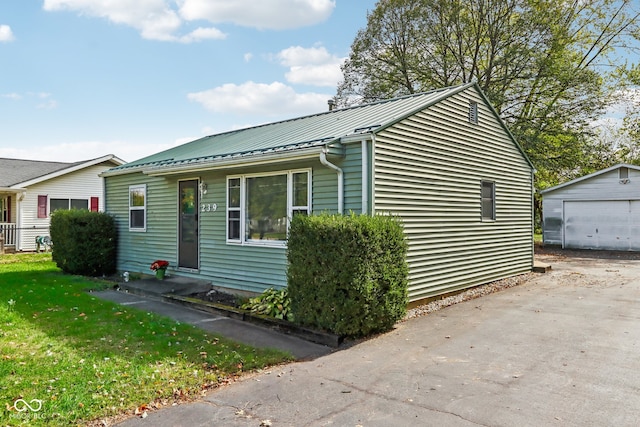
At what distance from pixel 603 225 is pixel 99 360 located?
62.8ft

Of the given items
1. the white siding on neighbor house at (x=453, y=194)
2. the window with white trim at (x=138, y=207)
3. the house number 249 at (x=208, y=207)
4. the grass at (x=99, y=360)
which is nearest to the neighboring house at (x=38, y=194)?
the window with white trim at (x=138, y=207)

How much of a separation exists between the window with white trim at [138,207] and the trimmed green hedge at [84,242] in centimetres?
76

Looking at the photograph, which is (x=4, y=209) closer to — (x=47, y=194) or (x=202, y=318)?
(x=47, y=194)

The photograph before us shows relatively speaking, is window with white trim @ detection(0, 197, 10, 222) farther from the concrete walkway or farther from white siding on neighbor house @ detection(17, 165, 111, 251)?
the concrete walkway

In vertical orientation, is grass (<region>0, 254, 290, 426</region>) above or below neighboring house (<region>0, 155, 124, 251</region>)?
below

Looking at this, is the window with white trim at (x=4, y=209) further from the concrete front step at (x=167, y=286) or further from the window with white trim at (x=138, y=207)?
the concrete front step at (x=167, y=286)

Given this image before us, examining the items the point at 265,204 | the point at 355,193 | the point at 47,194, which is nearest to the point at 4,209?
the point at 47,194

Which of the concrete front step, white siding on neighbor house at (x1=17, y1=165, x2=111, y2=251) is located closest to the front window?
white siding on neighbor house at (x1=17, y1=165, x2=111, y2=251)

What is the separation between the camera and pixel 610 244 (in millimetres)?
17719

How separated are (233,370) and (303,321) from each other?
154 cm

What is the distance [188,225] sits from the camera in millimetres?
9992

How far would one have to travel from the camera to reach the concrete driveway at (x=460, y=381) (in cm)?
354

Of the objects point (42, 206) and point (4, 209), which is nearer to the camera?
point (42, 206)

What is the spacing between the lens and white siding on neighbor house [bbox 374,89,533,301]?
745 cm
